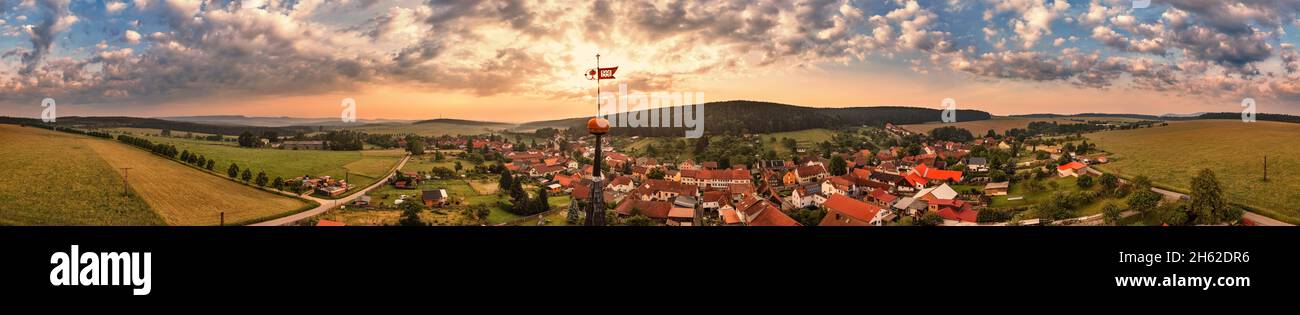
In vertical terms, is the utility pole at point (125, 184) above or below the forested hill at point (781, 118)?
below

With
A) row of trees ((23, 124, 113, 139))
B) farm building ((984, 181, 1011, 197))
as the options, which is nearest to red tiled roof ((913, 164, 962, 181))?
farm building ((984, 181, 1011, 197))

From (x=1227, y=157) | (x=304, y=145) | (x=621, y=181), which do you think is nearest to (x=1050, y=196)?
(x=1227, y=157)

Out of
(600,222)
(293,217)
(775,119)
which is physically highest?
(775,119)

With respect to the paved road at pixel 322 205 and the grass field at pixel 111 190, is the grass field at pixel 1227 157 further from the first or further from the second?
the grass field at pixel 111 190

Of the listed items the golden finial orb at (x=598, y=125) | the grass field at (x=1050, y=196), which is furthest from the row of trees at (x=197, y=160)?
the grass field at (x=1050, y=196)

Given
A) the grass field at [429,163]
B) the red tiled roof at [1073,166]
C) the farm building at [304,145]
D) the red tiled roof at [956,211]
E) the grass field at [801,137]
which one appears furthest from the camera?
the grass field at [801,137]
